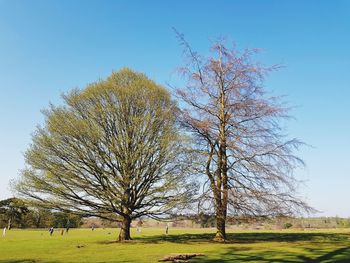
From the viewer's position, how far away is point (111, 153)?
90.5ft

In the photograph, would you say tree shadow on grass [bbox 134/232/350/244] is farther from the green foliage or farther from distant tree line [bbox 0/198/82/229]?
the green foliage

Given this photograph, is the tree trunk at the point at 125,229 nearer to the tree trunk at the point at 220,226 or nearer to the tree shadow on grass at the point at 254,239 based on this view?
the tree shadow on grass at the point at 254,239

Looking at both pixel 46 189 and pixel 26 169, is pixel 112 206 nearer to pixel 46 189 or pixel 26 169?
Result: pixel 46 189

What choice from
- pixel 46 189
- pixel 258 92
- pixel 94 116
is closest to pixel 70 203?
pixel 46 189

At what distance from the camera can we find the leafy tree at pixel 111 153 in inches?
1021

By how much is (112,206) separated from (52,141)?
22.4ft

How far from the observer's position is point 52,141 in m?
25.9

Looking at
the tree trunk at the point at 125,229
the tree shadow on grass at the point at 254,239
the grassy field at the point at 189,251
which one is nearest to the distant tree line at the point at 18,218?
the tree shadow on grass at the point at 254,239

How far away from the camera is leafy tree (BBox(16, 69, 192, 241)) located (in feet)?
85.0

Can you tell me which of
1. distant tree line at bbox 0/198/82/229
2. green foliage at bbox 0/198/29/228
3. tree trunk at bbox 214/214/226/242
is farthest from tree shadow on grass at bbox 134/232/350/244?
green foliage at bbox 0/198/29/228

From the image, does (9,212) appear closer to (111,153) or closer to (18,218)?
(18,218)

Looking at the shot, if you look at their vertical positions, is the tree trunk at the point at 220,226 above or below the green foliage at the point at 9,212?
below

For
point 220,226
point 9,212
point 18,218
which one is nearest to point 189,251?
point 220,226

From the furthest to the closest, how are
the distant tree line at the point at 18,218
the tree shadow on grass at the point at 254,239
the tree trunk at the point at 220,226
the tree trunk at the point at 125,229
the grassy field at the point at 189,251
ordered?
the distant tree line at the point at 18,218 < the tree trunk at the point at 125,229 < the tree shadow on grass at the point at 254,239 < the tree trunk at the point at 220,226 < the grassy field at the point at 189,251
